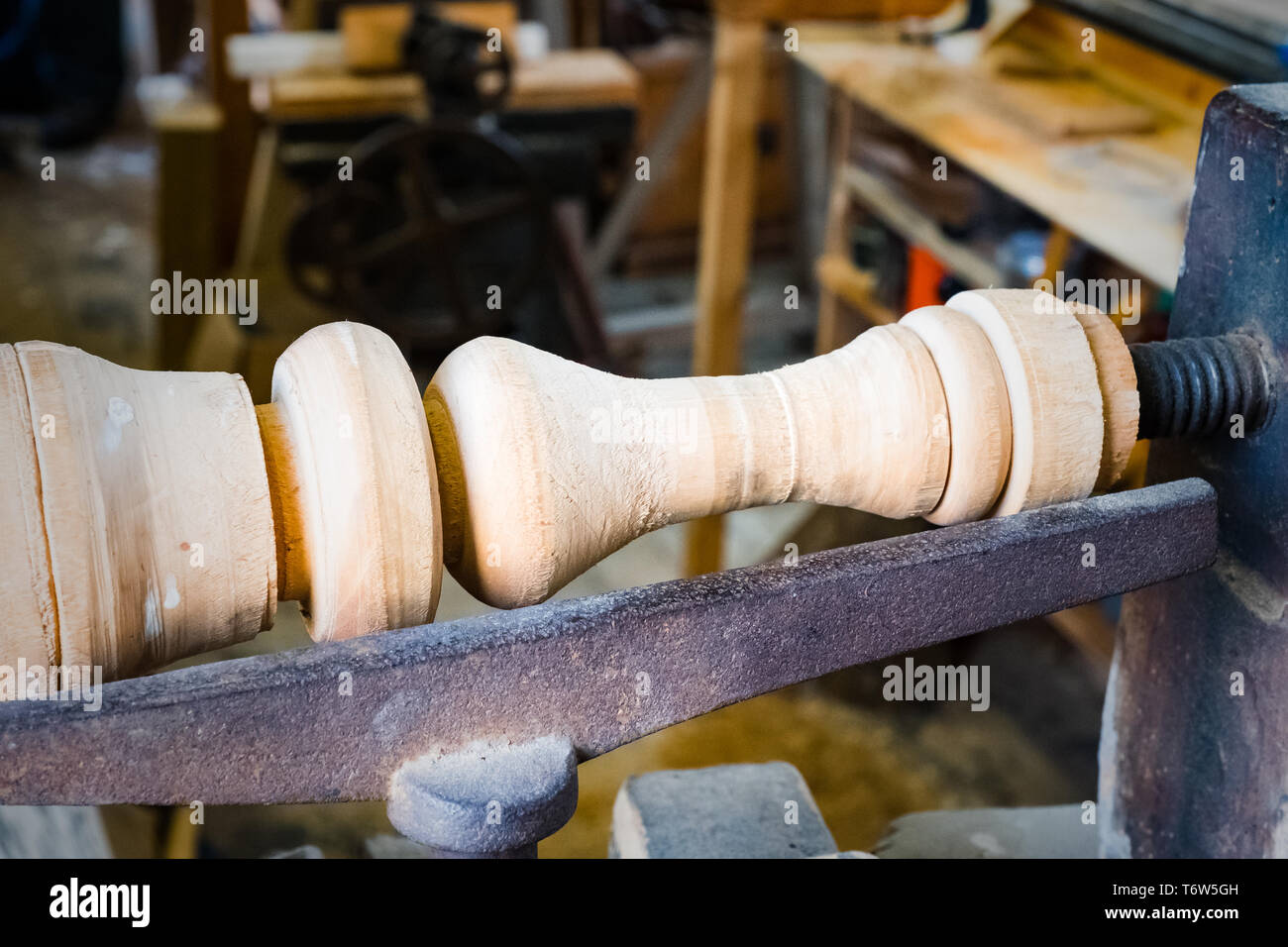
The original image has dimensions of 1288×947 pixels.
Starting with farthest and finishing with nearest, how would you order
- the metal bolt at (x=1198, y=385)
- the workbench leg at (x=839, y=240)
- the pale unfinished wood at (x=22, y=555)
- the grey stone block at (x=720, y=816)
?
the workbench leg at (x=839, y=240), the grey stone block at (x=720, y=816), the metal bolt at (x=1198, y=385), the pale unfinished wood at (x=22, y=555)

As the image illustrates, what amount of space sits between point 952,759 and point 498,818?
2.27m

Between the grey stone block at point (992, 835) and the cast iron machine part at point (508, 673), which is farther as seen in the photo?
the grey stone block at point (992, 835)

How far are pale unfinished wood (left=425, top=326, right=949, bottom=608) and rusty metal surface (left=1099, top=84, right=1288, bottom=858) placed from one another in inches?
9.9

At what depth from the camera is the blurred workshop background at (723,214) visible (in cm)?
242

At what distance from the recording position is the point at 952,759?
2766mm

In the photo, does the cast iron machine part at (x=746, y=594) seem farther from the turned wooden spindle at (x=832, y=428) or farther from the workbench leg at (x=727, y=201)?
the workbench leg at (x=727, y=201)

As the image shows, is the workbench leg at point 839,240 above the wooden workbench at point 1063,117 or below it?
below

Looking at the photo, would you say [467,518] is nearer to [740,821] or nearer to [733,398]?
[733,398]

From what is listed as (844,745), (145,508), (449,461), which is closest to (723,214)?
(844,745)

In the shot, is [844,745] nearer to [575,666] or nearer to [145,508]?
[575,666]

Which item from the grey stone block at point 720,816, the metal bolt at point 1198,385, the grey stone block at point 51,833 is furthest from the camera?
the grey stone block at point 51,833

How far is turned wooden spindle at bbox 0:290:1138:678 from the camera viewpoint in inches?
25.6

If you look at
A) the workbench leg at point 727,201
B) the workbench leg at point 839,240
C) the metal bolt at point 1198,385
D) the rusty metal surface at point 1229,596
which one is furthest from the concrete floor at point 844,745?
the metal bolt at point 1198,385

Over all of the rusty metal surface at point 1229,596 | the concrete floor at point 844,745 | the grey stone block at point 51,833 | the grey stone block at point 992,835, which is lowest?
the concrete floor at point 844,745
